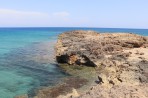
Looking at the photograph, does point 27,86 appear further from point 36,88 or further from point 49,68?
point 49,68

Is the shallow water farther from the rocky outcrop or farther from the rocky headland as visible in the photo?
the rocky headland

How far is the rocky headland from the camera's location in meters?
16.8

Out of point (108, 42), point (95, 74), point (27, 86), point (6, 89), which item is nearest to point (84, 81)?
point (95, 74)

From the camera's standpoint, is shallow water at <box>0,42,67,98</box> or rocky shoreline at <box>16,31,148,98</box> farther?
shallow water at <box>0,42,67,98</box>

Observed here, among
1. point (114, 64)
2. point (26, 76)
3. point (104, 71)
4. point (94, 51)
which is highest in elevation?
point (94, 51)

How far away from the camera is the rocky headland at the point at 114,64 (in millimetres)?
16766

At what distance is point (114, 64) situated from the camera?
1262 inches

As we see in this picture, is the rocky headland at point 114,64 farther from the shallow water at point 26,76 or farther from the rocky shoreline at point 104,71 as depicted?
the shallow water at point 26,76

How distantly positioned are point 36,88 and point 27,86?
1.25m

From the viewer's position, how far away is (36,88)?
82.5 feet

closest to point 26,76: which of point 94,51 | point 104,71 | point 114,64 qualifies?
point 104,71

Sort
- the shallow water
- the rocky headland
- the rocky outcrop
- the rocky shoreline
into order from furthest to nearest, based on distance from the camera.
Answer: the rocky outcrop → the shallow water → the rocky shoreline → the rocky headland

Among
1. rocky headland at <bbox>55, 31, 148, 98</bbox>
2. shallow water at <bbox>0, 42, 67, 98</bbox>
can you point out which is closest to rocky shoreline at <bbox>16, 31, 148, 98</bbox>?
rocky headland at <bbox>55, 31, 148, 98</bbox>

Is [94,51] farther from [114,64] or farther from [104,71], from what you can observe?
[104,71]
